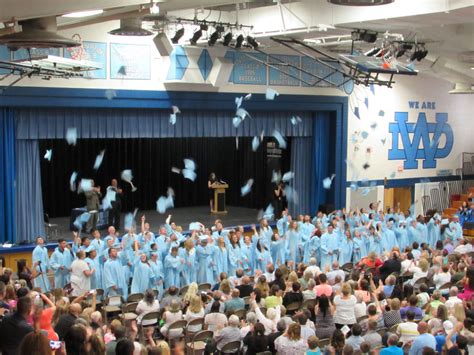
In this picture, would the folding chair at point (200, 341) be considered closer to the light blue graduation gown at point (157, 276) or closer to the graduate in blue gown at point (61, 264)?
the light blue graduation gown at point (157, 276)

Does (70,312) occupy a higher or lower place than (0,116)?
lower

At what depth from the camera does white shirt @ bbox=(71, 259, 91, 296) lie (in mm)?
12656

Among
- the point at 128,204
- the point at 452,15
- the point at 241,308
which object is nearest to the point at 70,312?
the point at 241,308

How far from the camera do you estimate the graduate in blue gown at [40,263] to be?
1327 centimetres

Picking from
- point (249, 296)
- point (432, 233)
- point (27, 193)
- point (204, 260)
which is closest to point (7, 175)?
point (27, 193)

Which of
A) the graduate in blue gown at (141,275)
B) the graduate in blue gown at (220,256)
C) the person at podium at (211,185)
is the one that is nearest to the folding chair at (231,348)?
the graduate in blue gown at (141,275)

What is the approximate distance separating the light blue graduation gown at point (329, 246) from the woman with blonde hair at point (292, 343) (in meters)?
8.11

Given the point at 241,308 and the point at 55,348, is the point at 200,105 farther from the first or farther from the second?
the point at 55,348

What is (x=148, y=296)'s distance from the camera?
10359mm

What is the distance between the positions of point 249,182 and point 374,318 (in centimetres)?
1604

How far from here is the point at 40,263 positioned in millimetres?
13367

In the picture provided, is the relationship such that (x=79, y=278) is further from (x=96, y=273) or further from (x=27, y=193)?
(x=27, y=193)

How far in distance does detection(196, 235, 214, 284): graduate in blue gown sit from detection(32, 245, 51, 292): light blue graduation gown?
2943mm

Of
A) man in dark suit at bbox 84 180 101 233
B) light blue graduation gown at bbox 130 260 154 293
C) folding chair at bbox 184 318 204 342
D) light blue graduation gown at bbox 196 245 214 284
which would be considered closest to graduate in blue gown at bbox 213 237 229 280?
light blue graduation gown at bbox 196 245 214 284
